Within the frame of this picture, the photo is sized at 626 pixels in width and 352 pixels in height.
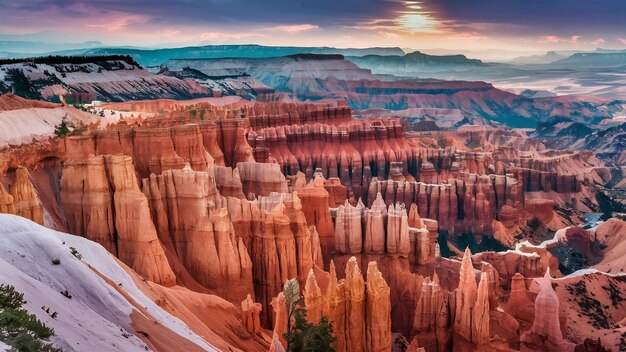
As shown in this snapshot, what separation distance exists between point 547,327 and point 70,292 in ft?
68.4

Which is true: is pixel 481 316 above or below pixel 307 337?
below

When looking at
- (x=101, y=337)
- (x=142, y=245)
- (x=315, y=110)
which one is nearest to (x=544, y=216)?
(x=315, y=110)

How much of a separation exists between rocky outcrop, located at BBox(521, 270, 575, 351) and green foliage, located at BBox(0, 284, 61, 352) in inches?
867

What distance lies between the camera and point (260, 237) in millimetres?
27844

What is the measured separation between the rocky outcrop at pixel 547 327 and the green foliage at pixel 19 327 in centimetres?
2202

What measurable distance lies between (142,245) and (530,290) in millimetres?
19541

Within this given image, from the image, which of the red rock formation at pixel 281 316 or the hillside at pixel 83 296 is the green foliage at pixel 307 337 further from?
the hillside at pixel 83 296

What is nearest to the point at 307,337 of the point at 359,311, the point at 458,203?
the point at 359,311

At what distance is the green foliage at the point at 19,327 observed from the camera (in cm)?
838

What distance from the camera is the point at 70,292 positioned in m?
12.4

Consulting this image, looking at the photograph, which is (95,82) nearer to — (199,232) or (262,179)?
(262,179)

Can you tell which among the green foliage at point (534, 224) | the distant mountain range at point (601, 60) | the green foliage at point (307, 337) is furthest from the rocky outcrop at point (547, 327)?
the distant mountain range at point (601, 60)

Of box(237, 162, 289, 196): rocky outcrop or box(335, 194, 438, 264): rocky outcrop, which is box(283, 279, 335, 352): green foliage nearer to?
box(335, 194, 438, 264): rocky outcrop

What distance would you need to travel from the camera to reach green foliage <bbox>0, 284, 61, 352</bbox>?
27.5ft
